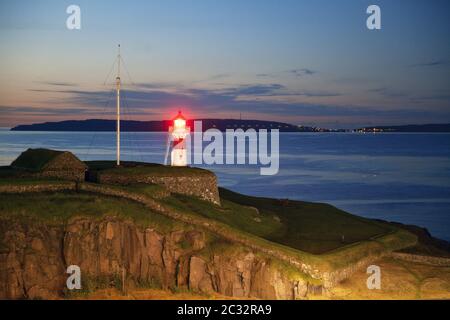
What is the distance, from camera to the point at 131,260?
2894 centimetres

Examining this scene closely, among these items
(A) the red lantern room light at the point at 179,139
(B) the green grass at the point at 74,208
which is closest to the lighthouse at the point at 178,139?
(A) the red lantern room light at the point at 179,139

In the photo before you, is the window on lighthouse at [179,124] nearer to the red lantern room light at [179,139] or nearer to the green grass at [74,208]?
the red lantern room light at [179,139]

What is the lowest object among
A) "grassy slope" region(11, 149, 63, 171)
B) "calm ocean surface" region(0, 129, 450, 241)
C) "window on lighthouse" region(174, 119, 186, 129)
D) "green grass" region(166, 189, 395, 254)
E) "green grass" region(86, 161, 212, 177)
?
"calm ocean surface" region(0, 129, 450, 241)

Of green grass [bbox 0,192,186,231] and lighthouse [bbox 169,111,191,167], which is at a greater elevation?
lighthouse [bbox 169,111,191,167]

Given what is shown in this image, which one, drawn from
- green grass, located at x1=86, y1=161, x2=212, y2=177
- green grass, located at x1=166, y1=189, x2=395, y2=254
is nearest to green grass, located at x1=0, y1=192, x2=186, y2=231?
green grass, located at x1=166, y1=189, x2=395, y2=254

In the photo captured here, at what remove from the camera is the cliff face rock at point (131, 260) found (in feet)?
89.9

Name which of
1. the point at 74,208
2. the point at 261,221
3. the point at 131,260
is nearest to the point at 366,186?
the point at 261,221

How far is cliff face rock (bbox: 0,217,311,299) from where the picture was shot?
89.9ft

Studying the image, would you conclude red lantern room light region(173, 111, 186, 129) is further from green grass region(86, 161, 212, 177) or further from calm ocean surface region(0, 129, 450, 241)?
calm ocean surface region(0, 129, 450, 241)

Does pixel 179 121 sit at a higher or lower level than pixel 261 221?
higher

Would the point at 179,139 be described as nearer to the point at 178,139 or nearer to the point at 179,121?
the point at 178,139
